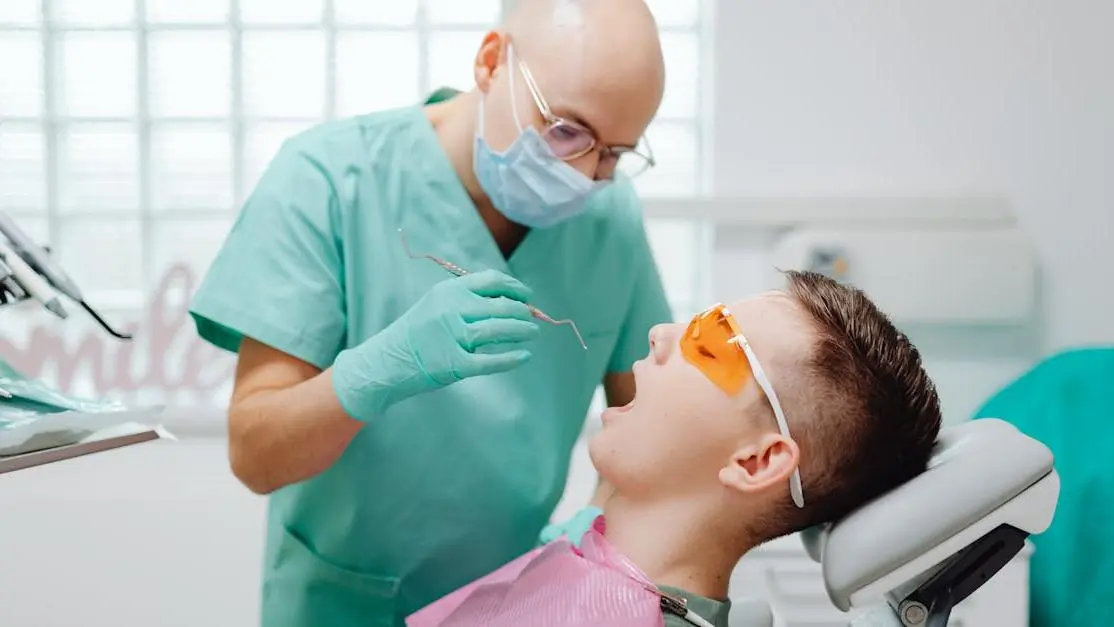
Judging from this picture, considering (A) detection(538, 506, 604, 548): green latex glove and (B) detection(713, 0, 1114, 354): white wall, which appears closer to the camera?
(A) detection(538, 506, 604, 548): green latex glove

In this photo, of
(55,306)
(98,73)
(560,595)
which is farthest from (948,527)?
(98,73)

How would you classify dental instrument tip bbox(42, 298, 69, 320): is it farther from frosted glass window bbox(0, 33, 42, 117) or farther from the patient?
frosted glass window bbox(0, 33, 42, 117)

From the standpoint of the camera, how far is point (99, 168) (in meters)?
2.86

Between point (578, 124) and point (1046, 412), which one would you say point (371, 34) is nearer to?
point (578, 124)

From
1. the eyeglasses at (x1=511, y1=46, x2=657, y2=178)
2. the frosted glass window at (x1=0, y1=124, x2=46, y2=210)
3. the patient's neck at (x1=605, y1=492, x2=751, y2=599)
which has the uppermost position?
the eyeglasses at (x1=511, y1=46, x2=657, y2=178)

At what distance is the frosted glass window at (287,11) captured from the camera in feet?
9.18

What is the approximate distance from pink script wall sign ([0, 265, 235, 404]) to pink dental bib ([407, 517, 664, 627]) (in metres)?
1.51

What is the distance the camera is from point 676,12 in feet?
9.18

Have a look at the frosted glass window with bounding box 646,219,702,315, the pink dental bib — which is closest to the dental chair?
the pink dental bib

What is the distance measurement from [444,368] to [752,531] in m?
0.45

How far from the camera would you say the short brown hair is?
122cm

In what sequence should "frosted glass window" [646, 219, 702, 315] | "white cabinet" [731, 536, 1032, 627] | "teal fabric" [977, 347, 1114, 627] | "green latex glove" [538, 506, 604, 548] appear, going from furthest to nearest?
"frosted glass window" [646, 219, 702, 315] → "white cabinet" [731, 536, 1032, 627] → "teal fabric" [977, 347, 1114, 627] → "green latex glove" [538, 506, 604, 548]

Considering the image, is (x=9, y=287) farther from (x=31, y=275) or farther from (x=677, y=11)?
(x=677, y=11)

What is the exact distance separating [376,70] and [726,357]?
1883mm
